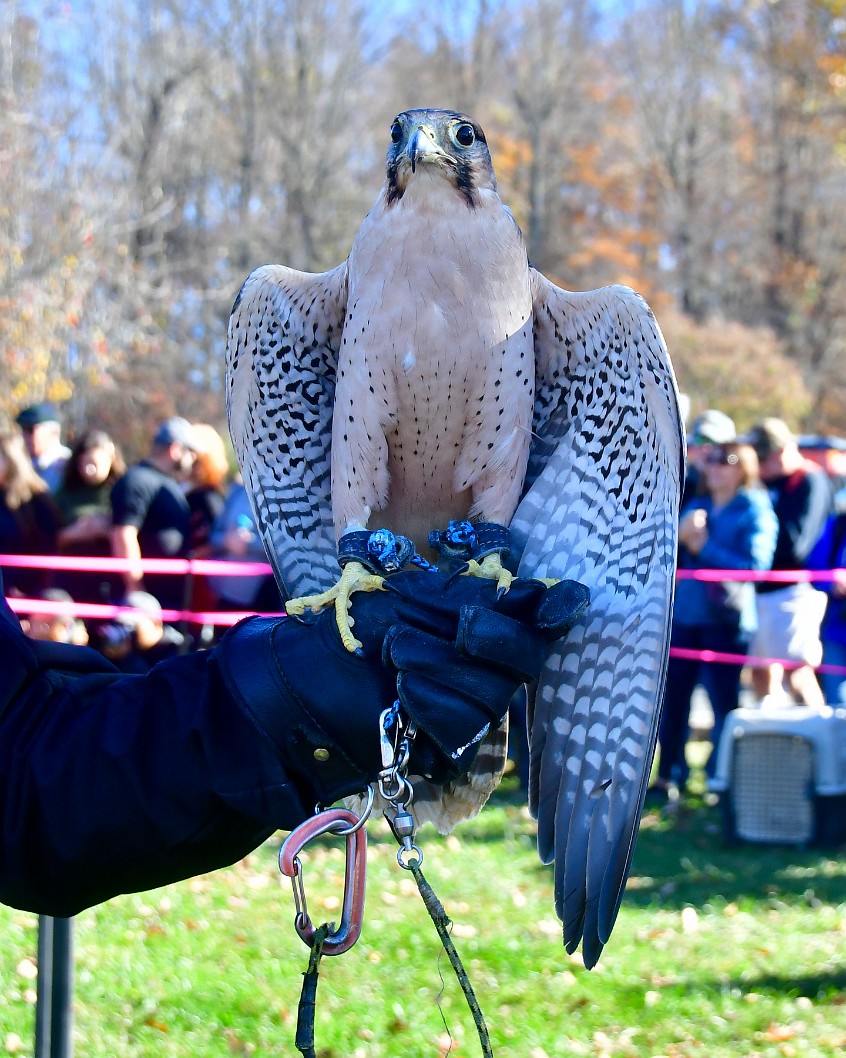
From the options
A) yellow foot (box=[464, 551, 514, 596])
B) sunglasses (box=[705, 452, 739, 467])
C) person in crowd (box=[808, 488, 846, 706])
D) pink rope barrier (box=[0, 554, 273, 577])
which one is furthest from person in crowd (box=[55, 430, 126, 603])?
person in crowd (box=[808, 488, 846, 706])

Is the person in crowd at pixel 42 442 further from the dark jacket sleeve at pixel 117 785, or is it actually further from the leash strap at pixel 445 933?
the leash strap at pixel 445 933

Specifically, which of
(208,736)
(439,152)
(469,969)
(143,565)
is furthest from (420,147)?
(143,565)

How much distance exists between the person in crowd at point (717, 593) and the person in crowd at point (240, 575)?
2.57 metres

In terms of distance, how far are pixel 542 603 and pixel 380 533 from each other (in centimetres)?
123

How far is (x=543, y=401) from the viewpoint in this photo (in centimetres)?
353

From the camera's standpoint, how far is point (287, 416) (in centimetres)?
367

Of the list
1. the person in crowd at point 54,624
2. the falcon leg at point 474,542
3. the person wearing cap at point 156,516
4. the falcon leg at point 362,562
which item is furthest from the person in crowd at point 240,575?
the falcon leg at point 362,562

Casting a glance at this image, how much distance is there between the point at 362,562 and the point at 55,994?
4.36 feet

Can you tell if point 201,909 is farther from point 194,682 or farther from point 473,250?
point 194,682

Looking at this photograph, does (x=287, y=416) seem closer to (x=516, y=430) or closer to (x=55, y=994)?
(x=516, y=430)

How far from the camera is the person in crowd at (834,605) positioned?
7383 mm

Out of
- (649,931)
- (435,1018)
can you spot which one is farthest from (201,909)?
(649,931)

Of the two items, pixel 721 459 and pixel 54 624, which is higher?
pixel 721 459

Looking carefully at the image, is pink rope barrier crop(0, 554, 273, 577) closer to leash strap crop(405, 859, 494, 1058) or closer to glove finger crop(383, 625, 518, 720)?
glove finger crop(383, 625, 518, 720)
